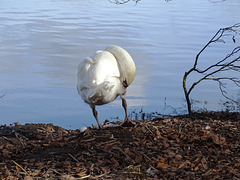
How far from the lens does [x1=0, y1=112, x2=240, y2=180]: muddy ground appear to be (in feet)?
14.9

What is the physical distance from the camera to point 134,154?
16.1ft

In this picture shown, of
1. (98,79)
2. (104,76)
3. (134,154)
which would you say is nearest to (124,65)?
(104,76)

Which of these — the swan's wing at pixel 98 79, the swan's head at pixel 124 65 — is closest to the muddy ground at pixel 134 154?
the swan's wing at pixel 98 79

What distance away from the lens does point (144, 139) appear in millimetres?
5363

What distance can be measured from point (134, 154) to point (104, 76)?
1201 millimetres

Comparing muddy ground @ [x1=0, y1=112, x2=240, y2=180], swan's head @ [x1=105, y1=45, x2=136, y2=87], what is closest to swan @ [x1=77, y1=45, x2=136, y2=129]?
swan's head @ [x1=105, y1=45, x2=136, y2=87]

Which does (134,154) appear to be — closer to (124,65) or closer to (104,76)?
(104,76)

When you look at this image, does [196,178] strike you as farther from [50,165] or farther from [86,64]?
[86,64]

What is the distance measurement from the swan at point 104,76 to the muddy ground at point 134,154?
18.8 inches

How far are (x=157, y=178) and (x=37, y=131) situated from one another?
112 inches

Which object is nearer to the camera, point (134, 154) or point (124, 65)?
point (134, 154)

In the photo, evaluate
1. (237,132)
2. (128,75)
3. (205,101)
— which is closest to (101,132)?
(128,75)

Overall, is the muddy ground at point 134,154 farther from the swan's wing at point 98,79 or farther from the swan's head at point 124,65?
the swan's head at point 124,65

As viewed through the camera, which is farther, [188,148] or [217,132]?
[217,132]
